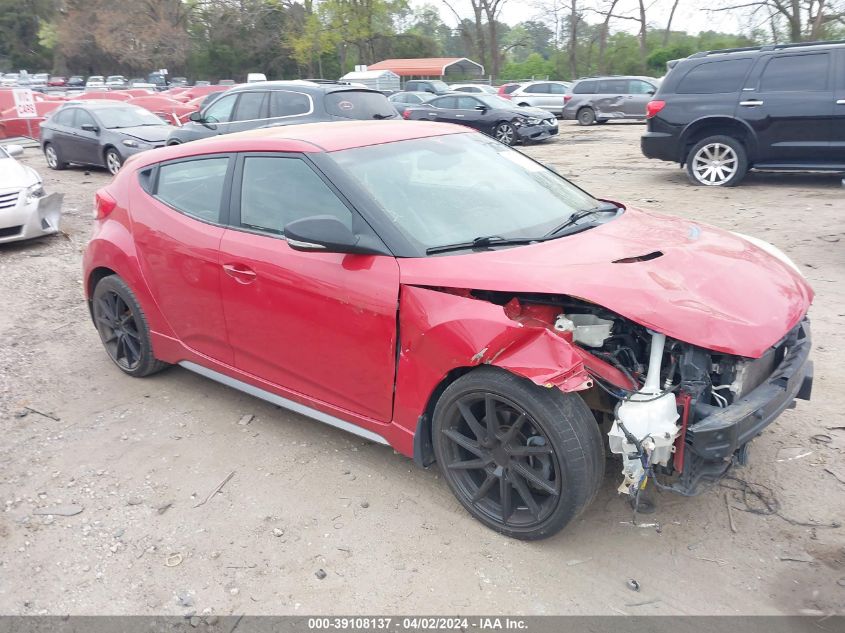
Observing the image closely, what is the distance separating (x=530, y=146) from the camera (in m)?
18.1

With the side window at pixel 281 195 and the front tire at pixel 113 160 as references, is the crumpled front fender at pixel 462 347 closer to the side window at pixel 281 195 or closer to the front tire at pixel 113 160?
the side window at pixel 281 195

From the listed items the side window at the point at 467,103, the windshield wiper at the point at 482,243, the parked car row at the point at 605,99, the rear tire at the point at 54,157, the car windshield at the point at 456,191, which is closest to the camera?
the windshield wiper at the point at 482,243

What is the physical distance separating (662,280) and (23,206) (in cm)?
795

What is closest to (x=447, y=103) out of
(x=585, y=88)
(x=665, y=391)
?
(x=585, y=88)

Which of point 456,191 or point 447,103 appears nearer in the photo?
point 456,191

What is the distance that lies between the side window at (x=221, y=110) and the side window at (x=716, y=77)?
286 inches

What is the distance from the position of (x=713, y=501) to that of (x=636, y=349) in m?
0.91

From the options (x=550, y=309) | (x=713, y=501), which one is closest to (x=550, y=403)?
(x=550, y=309)

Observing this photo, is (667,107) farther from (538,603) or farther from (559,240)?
(538,603)

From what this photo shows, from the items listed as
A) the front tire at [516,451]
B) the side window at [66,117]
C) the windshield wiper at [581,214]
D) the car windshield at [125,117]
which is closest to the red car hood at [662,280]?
the windshield wiper at [581,214]

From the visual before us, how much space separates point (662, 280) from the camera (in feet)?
9.42

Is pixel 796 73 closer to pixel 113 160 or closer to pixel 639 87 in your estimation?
pixel 113 160

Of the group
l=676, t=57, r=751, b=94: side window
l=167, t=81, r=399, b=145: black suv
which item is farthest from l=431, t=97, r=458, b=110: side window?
l=676, t=57, r=751, b=94: side window

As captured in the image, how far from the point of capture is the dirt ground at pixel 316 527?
2.76 metres
